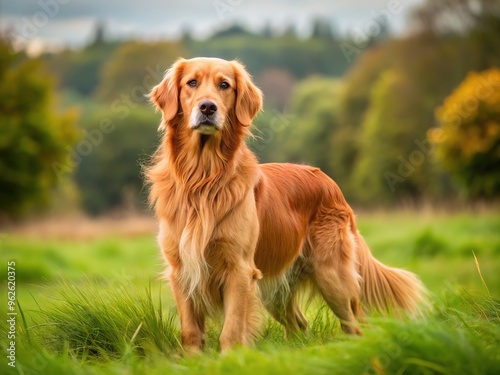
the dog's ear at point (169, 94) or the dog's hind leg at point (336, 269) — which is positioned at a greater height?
the dog's ear at point (169, 94)

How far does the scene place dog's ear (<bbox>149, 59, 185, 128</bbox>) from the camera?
16.6 feet

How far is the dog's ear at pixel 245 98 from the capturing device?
516 centimetres

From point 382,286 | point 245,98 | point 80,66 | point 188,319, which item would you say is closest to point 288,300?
point 382,286

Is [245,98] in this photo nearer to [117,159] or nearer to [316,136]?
[117,159]

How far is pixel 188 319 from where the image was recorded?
490 cm

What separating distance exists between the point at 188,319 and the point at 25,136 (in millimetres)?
21165

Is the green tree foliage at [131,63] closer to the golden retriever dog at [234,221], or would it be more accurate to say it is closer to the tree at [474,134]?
the tree at [474,134]

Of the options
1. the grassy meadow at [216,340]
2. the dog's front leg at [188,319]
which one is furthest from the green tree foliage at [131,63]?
the dog's front leg at [188,319]

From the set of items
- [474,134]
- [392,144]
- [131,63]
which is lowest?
[392,144]

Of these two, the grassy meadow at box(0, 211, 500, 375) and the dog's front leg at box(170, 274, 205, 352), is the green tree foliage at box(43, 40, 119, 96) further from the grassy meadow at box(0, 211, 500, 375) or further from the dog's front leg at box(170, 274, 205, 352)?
the dog's front leg at box(170, 274, 205, 352)

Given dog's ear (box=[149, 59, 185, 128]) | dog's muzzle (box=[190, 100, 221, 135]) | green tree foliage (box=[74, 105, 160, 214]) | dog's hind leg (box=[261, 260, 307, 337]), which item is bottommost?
green tree foliage (box=[74, 105, 160, 214])

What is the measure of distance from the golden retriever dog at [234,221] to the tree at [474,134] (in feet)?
60.7

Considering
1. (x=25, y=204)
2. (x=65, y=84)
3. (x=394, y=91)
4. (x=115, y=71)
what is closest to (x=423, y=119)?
(x=394, y=91)

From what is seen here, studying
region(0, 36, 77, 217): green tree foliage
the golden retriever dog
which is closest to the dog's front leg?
the golden retriever dog
